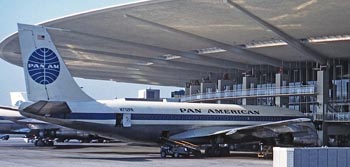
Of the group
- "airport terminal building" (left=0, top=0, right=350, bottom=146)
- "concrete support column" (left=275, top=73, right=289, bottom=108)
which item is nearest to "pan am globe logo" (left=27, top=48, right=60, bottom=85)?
"airport terminal building" (left=0, top=0, right=350, bottom=146)

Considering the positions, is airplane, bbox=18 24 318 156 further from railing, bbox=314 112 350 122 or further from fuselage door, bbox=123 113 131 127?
railing, bbox=314 112 350 122

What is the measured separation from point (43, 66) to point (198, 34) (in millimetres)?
18033

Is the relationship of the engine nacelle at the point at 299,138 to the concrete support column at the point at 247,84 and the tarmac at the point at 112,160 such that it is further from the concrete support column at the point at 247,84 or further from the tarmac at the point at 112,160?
the concrete support column at the point at 247,84

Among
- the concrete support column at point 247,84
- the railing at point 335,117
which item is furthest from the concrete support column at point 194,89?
the railing at point 335,117

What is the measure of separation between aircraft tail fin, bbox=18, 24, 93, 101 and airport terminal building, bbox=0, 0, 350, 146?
3.68 meters

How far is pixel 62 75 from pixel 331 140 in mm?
29603

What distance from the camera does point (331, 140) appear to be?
174 feet

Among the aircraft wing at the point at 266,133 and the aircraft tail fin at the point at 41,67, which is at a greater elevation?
the aircraft tail fin at the point at 41,67

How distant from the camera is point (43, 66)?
32000 millimetres

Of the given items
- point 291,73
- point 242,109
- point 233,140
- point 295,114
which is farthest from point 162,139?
point 291,73

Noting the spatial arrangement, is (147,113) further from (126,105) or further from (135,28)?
(135,28)

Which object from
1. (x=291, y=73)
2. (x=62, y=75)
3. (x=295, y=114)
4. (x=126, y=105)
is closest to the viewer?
(x=62, y=75)

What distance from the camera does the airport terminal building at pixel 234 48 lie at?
127ft

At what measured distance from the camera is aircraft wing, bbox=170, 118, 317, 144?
38656 millimetres
